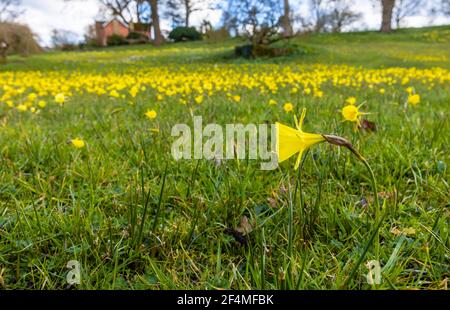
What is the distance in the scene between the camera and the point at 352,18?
36281 mm

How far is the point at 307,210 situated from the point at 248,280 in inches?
17.6

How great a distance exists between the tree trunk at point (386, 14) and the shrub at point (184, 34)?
13.7 m

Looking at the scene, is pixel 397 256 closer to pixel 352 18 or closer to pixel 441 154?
pixel 441 154

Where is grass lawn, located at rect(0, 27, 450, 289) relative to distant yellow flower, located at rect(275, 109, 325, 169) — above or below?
below

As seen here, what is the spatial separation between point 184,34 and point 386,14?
1612 cm

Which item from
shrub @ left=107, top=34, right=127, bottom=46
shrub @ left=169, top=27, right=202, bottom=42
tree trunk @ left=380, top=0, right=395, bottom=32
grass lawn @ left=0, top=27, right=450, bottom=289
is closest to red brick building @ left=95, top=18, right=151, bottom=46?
shrub @ left=107, top=34, right=127, bottom=46

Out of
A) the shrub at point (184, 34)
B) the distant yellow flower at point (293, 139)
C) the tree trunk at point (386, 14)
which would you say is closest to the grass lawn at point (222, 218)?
the distant yellow flower at point (293, 139)

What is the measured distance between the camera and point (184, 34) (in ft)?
81.1

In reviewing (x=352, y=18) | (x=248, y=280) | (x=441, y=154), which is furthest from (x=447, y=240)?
(x=352, y=18)

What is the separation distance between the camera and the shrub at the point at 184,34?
2484 cm

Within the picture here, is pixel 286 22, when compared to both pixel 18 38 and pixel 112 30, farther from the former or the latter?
pixel 112 30

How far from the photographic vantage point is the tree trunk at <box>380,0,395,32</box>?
85.9 feet

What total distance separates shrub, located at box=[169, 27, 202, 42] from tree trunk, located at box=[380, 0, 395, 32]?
1368cm

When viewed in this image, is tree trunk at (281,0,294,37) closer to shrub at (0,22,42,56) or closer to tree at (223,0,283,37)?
tree at (223,0,283,37)
